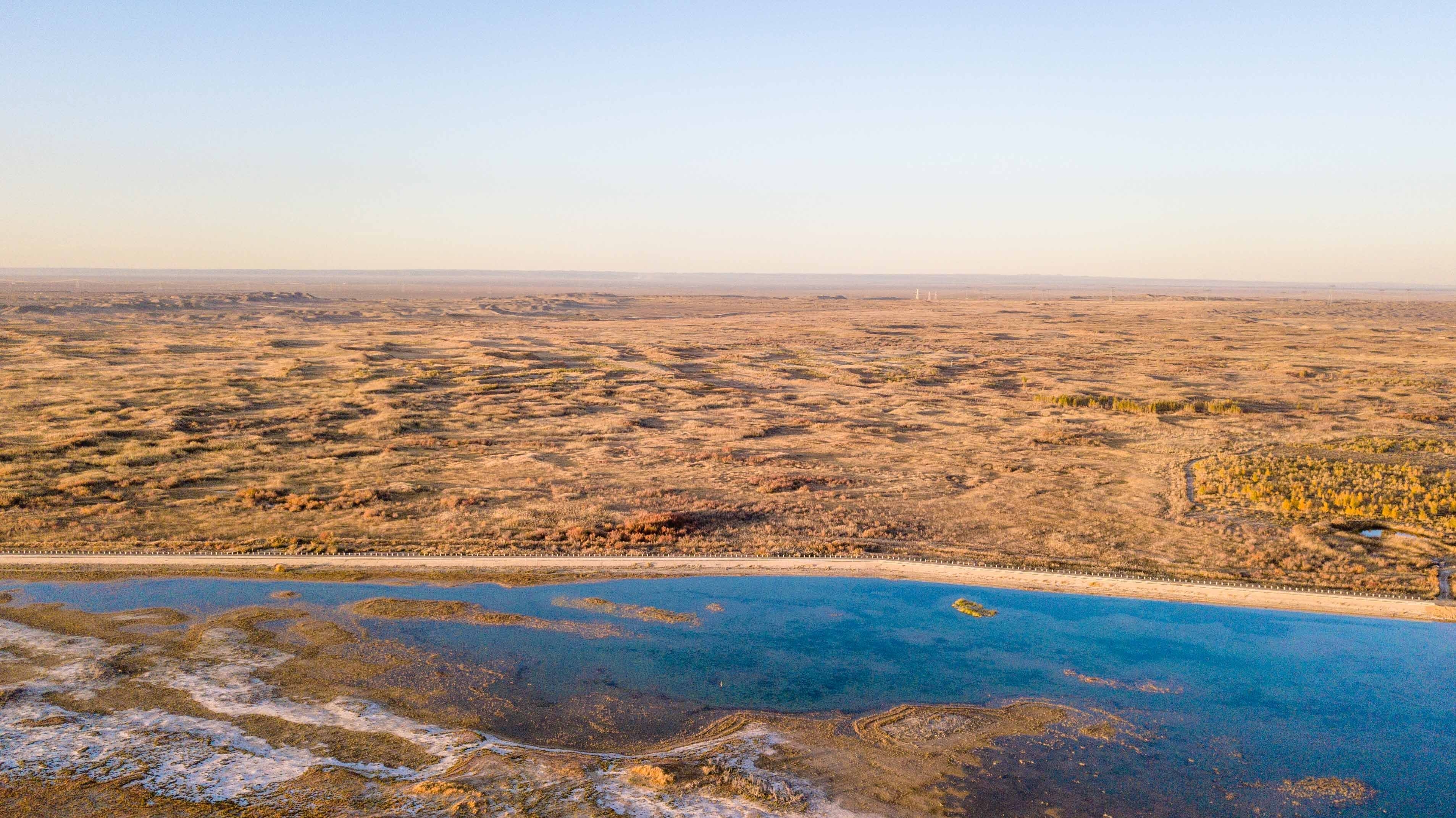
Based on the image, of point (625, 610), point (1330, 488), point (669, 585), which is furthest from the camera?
point (1330, 488)

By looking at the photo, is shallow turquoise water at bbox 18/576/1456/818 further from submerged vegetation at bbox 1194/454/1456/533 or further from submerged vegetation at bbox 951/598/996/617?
submerged vegetation at bbox 1194/454/1456/533

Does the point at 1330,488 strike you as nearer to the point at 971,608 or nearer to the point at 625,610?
the point at 971,608

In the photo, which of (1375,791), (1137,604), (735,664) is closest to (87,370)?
(735,664)

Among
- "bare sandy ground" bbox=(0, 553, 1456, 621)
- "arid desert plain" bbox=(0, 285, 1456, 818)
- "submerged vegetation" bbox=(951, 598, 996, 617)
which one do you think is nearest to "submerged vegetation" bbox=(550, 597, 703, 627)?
"arid desert plain" bbox=(0, 285, 1456, 818)

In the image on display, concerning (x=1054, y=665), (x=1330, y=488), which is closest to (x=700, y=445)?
(x=1054, y=665)

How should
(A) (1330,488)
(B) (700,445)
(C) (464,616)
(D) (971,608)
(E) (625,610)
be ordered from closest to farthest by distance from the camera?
(C) (464,616) → (E) (625,610) → (D) (971,608) → (A) (1330,488) → (B) (700,445)
